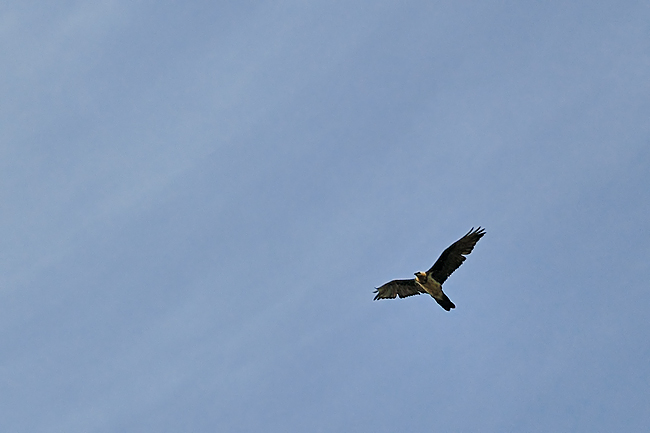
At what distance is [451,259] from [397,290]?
3177 mm

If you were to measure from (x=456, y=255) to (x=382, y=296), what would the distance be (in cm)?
413

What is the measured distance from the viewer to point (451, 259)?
3553cm

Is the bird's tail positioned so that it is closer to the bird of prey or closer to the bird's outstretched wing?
the bird of prey

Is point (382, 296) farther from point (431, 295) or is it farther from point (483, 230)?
point (483, 230)

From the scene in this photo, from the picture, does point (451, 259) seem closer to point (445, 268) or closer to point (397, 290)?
point (445, 268)

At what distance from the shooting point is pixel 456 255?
35.5 metres

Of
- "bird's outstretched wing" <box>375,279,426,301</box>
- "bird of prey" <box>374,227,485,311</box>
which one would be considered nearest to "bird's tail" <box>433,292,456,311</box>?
"bird of prey" <box>374,227,485,311</box>

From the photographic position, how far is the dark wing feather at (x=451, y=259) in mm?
35250

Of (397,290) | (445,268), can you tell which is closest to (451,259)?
(445,268)

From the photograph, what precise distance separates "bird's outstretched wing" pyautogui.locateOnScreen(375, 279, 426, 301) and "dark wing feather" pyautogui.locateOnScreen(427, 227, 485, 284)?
1577mm

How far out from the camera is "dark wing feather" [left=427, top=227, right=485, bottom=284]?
35250mm

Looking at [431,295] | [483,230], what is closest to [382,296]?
[431,295]

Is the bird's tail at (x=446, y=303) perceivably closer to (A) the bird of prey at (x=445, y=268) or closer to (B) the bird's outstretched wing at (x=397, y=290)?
(A) the bird of prey at (x=445, y=268)

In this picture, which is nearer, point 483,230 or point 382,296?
point 483,230
